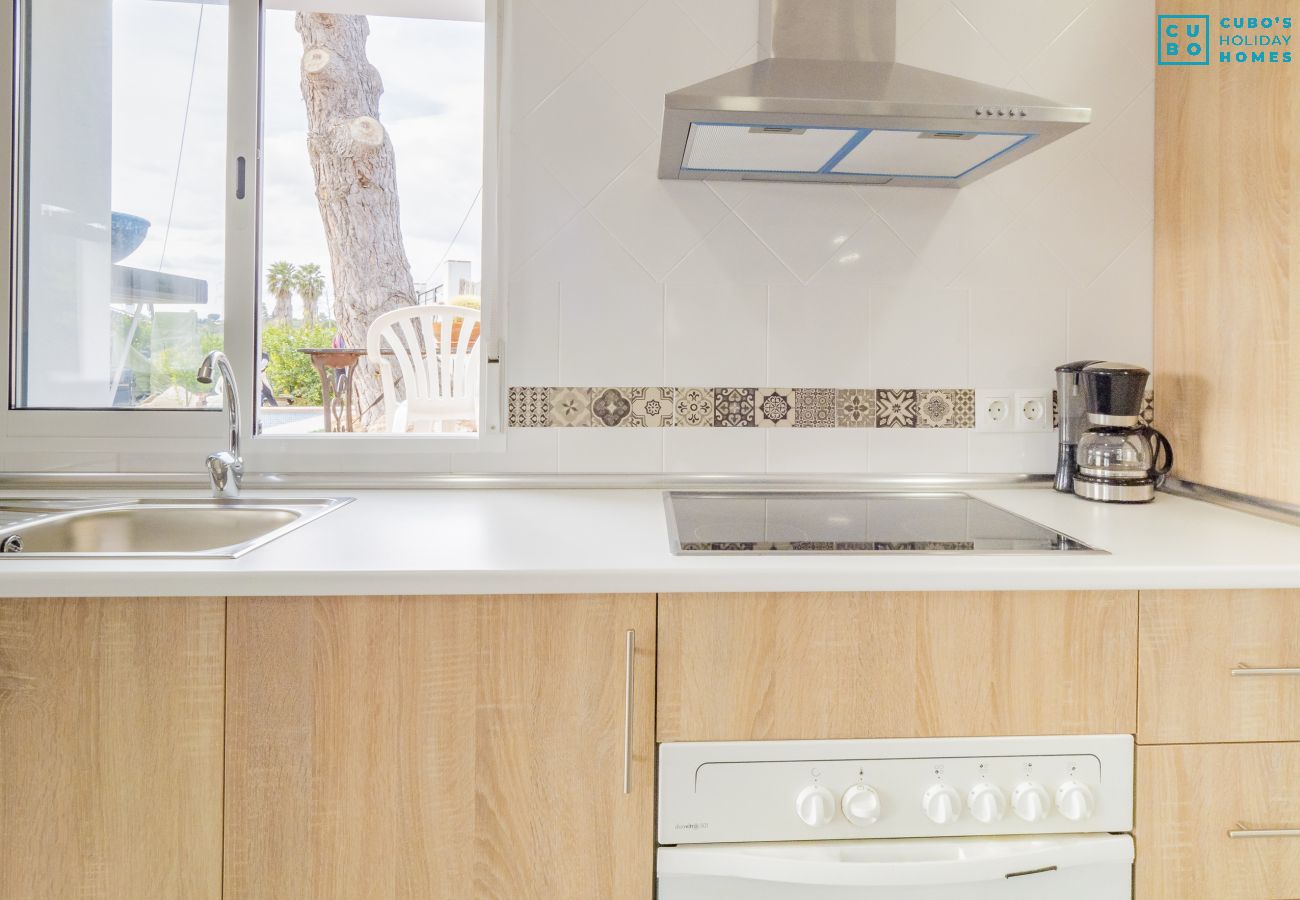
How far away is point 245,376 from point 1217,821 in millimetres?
1770

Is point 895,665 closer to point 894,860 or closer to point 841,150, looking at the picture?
point 894,860

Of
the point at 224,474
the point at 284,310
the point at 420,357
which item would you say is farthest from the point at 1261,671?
the point at 420,357

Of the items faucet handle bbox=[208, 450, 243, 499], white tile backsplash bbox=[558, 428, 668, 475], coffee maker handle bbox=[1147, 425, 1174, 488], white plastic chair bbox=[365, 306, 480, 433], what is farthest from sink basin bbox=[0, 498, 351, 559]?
coffee maker handle bbox=[1147, 425, 1174, 488]

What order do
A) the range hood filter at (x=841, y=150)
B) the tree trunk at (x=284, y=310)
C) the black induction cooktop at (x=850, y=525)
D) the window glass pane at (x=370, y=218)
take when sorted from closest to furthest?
the black induction cooktop at (x=850, y=525), the range hood filter at (x=841, y=150), the window glass pane at (x=370, y=218), the tree trunk at (x=284, y=310)

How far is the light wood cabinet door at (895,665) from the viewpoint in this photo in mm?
954

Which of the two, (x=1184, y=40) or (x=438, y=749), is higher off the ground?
(x=1184, y=40)

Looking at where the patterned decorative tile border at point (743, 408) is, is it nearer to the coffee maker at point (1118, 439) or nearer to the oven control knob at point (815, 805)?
the coffee maker at point (1118, 439)

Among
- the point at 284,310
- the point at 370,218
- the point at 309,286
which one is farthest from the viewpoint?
the point at 370,218

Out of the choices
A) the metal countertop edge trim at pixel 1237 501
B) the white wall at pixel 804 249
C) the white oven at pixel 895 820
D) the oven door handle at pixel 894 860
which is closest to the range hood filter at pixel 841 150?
the white wall at pixel 804 249

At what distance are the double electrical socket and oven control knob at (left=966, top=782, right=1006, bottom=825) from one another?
849 millimetres

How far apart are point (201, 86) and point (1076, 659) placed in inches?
75.2

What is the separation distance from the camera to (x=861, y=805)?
0.93 metres

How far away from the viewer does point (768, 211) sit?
62.0 inches

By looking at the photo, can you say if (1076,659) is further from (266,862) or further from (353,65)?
(353,65)
